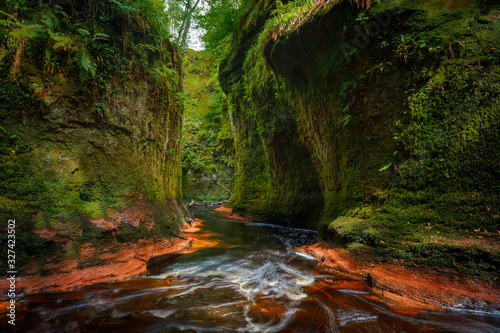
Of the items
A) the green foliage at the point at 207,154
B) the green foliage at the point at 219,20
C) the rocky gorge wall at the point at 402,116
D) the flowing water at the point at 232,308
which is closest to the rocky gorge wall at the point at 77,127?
the flowing water at the point at 232,308

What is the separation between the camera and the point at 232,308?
10.00 ft

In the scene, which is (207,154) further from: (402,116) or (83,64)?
(402,116)

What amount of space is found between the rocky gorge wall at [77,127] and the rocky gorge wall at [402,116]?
14.4 feet

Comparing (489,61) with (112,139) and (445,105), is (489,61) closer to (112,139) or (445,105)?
(445,105)

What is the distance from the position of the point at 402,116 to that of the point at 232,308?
4804 mm

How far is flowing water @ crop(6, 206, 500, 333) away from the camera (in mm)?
2537

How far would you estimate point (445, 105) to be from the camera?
4051mm

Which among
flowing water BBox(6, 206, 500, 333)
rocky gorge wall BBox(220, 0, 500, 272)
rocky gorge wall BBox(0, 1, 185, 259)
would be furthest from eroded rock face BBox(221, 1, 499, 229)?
rocky gorge wall BBox(0, 1, 185, 259)

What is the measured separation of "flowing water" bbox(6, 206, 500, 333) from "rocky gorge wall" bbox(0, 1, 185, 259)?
1234 mm

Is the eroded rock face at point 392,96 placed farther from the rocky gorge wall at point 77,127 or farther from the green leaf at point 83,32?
the green leaf at point 83,32

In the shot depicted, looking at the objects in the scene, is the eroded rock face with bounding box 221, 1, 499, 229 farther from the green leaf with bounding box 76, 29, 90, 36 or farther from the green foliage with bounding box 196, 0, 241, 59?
the green foliage with bounding box 196, 0, 241, 59

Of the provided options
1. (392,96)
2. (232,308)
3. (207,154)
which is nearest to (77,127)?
(232,308)

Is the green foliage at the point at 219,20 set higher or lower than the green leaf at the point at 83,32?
higher

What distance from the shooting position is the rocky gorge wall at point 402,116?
3570 millimetres
